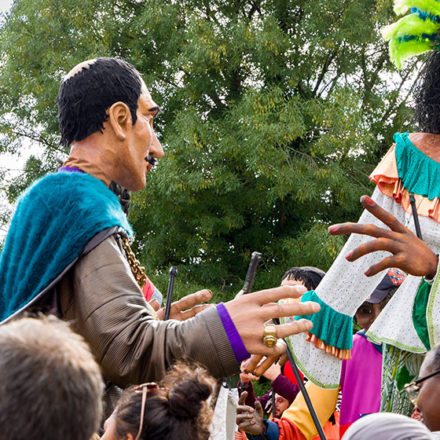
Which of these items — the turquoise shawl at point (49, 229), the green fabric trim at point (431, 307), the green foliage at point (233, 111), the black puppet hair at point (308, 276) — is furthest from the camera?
the green foliage at point (233, 111)

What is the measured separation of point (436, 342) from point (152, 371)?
1263 mm

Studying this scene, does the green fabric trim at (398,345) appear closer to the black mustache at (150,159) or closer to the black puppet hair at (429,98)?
the black puppet hair at (429,98)

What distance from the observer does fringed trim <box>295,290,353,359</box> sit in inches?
112

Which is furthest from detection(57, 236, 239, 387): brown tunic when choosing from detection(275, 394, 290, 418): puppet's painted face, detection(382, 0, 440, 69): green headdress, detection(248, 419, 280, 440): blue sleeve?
detection(275, 394, 290, 418): puppet's painted face

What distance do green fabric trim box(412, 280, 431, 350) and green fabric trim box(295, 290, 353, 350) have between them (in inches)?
12.2

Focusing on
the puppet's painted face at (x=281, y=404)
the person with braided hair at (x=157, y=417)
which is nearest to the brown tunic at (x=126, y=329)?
the person with braided hair at (x=157, y=417)

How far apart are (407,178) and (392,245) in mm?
489

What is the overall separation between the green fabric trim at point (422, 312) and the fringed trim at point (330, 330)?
31 centimetres

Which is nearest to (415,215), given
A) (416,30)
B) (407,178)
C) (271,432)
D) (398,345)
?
(407,178)

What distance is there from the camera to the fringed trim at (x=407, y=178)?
2.69 metres

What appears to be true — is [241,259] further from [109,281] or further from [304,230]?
[109,281]

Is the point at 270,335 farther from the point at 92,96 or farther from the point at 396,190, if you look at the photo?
the point at 396,190

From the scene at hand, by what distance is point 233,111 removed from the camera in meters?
10.0

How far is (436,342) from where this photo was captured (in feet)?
8.43
